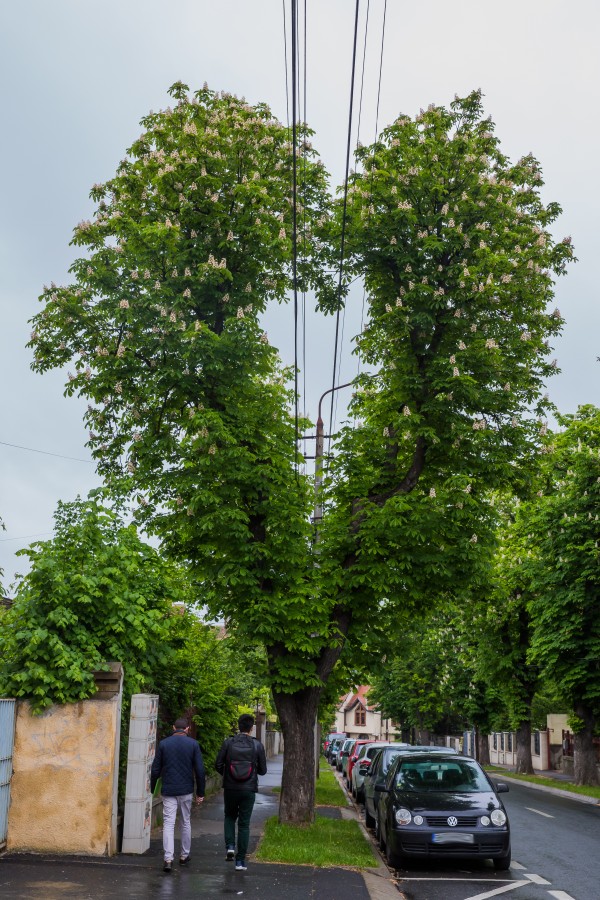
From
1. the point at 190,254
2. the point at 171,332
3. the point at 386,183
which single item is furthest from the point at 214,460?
the point at 386,183

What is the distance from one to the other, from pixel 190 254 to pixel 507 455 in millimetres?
6074

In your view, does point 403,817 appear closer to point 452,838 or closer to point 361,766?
point 452,838

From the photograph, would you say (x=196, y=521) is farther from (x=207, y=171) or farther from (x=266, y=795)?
(x=266, y=795)

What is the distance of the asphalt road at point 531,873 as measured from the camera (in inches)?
404

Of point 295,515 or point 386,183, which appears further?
point 386,183

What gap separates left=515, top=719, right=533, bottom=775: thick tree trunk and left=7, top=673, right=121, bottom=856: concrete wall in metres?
32.4

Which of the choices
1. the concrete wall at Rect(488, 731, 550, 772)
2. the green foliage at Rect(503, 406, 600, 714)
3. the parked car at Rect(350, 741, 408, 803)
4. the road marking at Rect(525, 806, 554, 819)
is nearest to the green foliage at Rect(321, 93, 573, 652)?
the road marking at Rect(525, 806, 554, 819)

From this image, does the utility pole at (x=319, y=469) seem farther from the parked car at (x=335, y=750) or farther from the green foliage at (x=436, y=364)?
the parked car at (x=335, y=750)

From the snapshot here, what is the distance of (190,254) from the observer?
592 inches

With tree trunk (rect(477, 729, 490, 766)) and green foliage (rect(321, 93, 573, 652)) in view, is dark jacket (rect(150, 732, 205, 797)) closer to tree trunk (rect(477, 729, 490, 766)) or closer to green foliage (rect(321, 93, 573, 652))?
green foliage (rect(321, 93, 573, 652))

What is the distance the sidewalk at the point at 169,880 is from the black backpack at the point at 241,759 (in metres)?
1.00

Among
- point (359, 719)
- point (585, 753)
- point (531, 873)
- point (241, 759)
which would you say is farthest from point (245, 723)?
point (359, 719)

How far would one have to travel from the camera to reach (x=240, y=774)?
35.4 ft

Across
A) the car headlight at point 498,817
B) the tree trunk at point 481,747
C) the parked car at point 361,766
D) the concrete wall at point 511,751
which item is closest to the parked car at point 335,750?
the tree trunk at point 481,747
